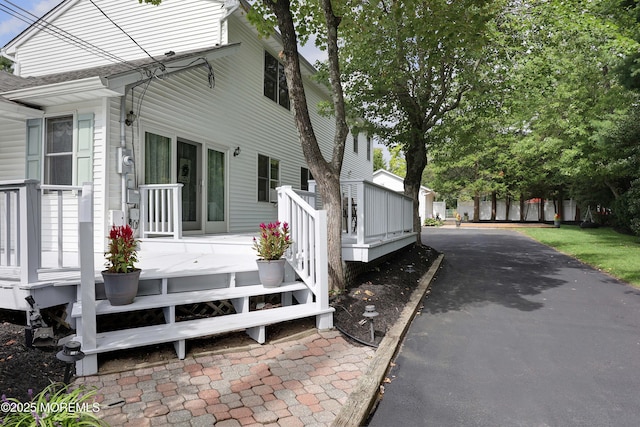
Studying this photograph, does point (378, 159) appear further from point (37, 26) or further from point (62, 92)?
point (62, 92)

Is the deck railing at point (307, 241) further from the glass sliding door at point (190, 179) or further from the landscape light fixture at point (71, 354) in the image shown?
the glass sliding door at point (190, 179)

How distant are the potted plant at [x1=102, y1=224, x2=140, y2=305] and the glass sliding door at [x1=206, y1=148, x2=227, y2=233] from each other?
15.5ft

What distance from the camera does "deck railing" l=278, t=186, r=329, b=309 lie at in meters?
4.27

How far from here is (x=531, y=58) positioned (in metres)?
9.23

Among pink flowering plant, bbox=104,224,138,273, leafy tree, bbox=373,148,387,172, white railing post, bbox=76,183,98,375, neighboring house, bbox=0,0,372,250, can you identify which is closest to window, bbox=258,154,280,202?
neighboring house, bbox=0,0,372,250

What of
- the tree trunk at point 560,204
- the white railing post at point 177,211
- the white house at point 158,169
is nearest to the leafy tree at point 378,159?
the tree trunk at point 560,204

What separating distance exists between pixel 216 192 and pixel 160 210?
175 cm

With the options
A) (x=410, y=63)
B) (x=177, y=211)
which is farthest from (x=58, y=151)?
(x=410, y=63)

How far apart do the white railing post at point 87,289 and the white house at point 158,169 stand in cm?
1

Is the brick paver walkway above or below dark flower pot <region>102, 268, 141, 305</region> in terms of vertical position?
below

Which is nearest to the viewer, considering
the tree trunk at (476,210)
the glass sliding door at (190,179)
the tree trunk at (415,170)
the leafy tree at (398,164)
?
the glass sliding door at (190,179)

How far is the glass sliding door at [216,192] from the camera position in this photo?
839cm

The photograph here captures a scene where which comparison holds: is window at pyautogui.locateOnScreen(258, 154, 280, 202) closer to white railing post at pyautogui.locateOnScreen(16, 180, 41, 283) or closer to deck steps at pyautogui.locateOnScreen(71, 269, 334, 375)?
deck steps at pyautogui.locateOnScreen(71, 269, 334, 375)

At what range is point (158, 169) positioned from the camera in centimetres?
717
